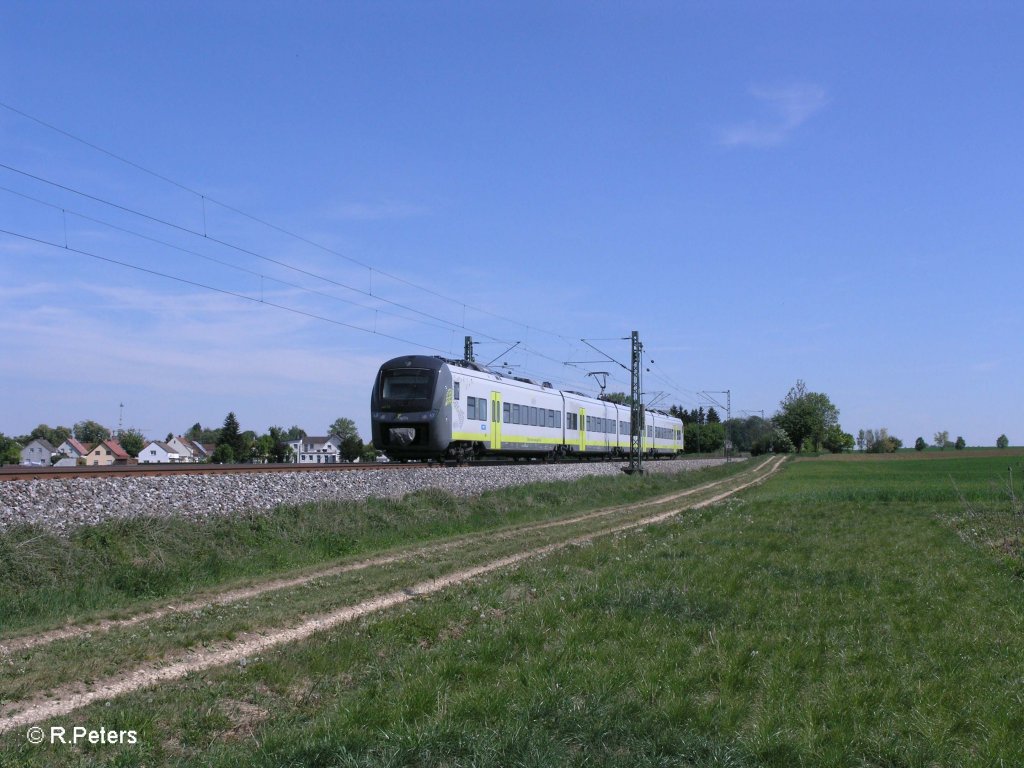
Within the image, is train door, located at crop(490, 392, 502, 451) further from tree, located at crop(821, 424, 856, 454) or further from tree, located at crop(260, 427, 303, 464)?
tree, located at crop(821, 424, 856, 454)

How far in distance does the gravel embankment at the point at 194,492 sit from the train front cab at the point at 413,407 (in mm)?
1951

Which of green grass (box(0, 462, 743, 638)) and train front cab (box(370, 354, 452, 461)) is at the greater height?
train front cab (box(370, 354, 452, 461))

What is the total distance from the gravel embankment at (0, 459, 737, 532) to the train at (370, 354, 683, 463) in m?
2.34

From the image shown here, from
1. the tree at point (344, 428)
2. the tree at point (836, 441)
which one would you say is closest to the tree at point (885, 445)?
the tree at point (836, 441)

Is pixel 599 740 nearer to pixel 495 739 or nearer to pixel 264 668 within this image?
pixel 495 739

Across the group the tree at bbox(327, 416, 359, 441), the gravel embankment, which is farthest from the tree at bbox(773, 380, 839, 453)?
the gravel embankment

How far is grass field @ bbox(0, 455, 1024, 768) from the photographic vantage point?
5.35 meters

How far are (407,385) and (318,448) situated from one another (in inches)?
3861

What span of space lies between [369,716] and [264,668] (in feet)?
5.29

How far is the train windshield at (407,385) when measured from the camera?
1033 inches

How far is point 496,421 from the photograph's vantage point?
102 ft

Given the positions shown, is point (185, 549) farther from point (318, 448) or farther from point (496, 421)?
point (318, 448)

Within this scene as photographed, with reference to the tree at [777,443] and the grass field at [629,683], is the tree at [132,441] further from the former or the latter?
the tree at [777,443]

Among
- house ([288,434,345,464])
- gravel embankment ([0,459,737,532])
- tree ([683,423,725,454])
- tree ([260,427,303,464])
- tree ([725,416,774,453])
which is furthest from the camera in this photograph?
tree ([725,416,774,453])
